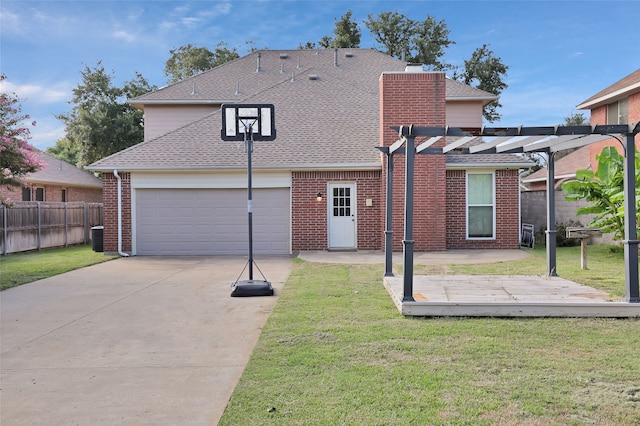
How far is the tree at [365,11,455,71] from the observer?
30.9 m

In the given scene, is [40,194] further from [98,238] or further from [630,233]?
[630,233]

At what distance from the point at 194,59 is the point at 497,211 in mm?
23569

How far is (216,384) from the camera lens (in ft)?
14.6

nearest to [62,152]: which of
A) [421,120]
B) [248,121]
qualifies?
[421,120]

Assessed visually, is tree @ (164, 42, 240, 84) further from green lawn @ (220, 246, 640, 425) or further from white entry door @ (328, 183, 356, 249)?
green lawn @ (220, 246, 640, 425)

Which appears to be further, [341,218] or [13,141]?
[341,218]

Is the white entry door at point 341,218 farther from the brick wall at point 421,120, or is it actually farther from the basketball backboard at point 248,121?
the basketball backboard at point 248,121

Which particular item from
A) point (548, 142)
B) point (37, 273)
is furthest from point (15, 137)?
point (548, 142)

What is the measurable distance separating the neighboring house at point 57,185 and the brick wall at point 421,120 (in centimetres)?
1559

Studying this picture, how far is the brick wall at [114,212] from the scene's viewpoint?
14.9m

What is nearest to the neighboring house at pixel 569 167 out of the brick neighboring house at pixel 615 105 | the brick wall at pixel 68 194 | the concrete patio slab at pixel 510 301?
the brick neighboring house at pixel 615 105

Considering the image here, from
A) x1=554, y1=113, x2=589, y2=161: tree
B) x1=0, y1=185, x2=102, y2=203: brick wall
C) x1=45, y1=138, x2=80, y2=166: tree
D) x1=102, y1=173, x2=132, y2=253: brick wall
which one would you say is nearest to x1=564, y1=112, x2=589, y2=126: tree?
x1=554, y1=113, x2=589, y2=161: tree

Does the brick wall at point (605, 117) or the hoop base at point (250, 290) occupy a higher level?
the brick wall at point (605, 117)

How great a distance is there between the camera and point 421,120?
14.3 meters
